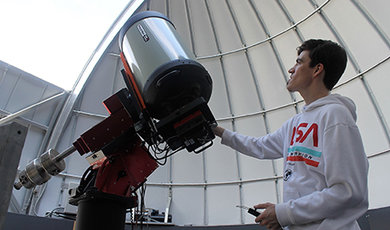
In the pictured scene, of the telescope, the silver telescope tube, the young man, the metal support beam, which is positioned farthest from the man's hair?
the silver telescope tube

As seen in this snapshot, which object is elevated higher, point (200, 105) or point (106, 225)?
point (200, 105)

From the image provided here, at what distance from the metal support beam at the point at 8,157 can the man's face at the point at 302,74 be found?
1.78 metres

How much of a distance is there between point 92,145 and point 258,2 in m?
8.56

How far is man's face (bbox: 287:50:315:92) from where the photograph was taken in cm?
233

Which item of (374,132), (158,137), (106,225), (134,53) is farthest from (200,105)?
(374,132)

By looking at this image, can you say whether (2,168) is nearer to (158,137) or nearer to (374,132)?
(158,137)

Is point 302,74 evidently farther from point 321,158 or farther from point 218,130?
point 218,130

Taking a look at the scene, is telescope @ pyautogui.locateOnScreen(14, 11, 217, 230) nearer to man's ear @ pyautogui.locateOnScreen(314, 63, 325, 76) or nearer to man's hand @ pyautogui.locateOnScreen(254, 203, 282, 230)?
man's ear @ pyautogui.locateOnScreen(314, 63, 325, 76)

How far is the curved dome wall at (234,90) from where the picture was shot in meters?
9.39

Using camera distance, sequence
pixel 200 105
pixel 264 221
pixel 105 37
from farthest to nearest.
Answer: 1. pixel 105 37
2. pixel 200 105
3. pixel 264 221

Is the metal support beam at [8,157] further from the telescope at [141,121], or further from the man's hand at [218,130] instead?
the man's hand at [218,130]

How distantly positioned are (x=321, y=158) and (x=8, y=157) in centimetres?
172

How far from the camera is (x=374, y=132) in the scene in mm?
9047

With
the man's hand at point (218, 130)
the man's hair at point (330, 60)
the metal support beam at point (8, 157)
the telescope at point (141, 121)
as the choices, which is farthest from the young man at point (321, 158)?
the metal support beam at point (8, 157)
